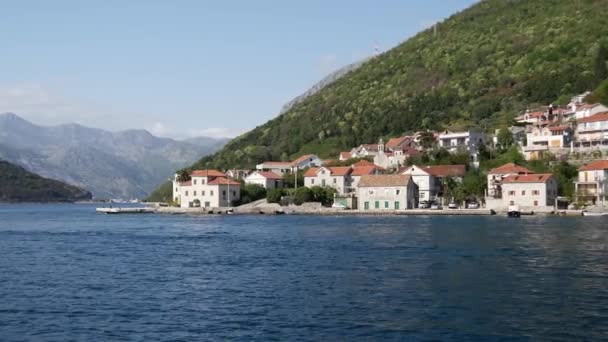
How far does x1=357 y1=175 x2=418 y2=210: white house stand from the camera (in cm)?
9388

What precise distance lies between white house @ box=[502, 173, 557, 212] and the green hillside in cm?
3559

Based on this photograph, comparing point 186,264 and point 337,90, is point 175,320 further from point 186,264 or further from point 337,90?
point 337,90

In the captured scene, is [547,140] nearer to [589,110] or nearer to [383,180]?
[589,110]

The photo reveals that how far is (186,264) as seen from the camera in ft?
123

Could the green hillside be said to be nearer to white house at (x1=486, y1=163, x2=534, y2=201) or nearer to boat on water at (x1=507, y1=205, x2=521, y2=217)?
white house at (x1=486, y1=163, x2=534, y2=201)

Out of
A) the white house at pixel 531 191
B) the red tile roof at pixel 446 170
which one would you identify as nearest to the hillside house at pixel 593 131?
the red tile roof at pixel 446 170

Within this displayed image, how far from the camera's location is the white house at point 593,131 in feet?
310

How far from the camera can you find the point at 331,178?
106750 mm

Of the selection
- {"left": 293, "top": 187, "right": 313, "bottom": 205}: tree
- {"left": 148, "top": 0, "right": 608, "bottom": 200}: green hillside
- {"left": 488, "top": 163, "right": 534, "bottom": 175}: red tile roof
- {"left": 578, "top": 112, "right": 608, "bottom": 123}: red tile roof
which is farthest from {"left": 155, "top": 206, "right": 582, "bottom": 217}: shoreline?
{"left": 148, "top": 0, "right": 608, "bottom": 200}: green hillside

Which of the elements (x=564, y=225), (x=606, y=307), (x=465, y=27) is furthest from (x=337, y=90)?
(x=606, y=307)

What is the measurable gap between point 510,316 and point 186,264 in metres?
18.6

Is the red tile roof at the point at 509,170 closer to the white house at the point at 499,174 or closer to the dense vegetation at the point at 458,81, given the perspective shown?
the white house at the point at 499,174

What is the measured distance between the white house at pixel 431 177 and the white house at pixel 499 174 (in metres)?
7.57

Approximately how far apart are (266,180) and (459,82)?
5778cm
